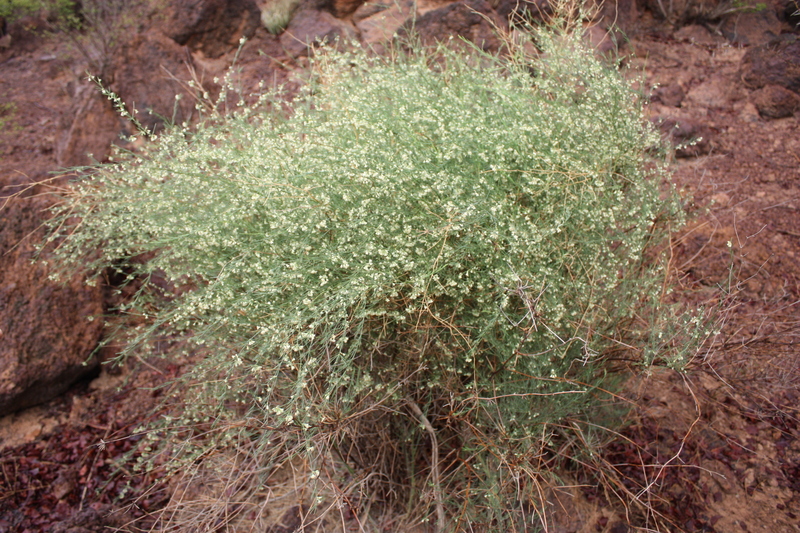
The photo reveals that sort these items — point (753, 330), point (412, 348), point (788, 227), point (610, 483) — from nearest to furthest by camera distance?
point (412, 348), point (610, 483), point (753, 330), point (788, 227)

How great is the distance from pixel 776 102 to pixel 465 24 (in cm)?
207

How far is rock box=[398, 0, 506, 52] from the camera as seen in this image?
419 centimetres

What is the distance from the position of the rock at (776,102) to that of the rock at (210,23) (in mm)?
3705

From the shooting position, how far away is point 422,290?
1.95 meters

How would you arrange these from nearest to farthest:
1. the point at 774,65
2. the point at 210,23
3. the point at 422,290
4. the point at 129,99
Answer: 1. the point at 422,290
2. the point at 774,65
3. the point at 129,99
4. the point at 210,23

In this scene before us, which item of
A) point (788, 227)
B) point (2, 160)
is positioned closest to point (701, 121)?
point (788, 227)

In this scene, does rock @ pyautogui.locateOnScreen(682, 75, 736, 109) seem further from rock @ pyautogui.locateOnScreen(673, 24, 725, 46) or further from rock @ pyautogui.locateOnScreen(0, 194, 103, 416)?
rock @ pyautogui.locateOnScreen(0, 194, 103, 416)

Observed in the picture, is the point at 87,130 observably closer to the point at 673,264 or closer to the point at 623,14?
the point at 673,264

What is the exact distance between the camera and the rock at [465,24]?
4191 mm

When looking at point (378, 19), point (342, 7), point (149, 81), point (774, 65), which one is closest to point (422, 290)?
point (149, 81)

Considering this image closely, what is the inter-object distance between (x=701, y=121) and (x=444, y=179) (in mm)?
2636

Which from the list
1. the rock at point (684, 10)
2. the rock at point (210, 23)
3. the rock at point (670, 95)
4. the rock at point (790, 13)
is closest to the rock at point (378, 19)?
the rock at point (210, 23)

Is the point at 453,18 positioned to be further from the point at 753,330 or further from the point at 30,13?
the point at 30,13

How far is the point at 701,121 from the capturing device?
389cm
